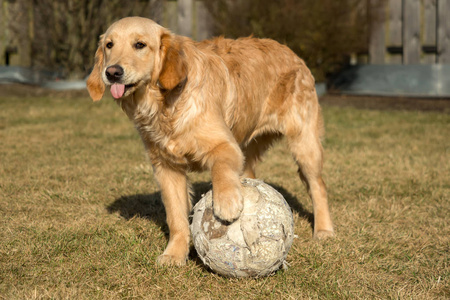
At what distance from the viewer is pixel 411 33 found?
485 inches

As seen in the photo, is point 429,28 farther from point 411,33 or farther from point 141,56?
point 141,56

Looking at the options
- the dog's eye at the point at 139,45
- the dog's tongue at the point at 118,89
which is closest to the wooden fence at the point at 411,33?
the dog's eye at the point at 139,45

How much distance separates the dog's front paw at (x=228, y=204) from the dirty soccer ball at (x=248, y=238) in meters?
0.05

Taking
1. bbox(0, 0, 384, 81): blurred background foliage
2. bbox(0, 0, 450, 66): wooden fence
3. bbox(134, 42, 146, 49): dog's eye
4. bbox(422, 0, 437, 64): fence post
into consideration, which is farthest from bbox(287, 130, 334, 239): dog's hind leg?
bbox(422, 0, 437, 64): fence post

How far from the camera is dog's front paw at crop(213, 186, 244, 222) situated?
304cm

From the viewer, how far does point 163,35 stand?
137 inches

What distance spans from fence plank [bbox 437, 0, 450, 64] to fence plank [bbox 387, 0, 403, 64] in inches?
33.4

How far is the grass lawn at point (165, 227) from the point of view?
10.2 ft

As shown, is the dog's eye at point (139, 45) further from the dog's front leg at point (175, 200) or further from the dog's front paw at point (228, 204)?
the dog's front paw at point (228, 204)

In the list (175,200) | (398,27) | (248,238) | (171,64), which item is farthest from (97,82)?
(398,27)

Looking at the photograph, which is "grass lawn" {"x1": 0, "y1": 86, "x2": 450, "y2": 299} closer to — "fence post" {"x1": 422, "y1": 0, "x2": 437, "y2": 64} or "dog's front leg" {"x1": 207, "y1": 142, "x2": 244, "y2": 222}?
"dog's front leg" {"x1": 207, "y1": 142, "x2": 244, "y2": 222}

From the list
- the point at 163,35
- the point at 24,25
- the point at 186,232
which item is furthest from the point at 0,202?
the point at 24,25

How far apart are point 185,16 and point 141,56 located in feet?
33.4

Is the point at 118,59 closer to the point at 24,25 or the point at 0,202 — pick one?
the point at 0,202
